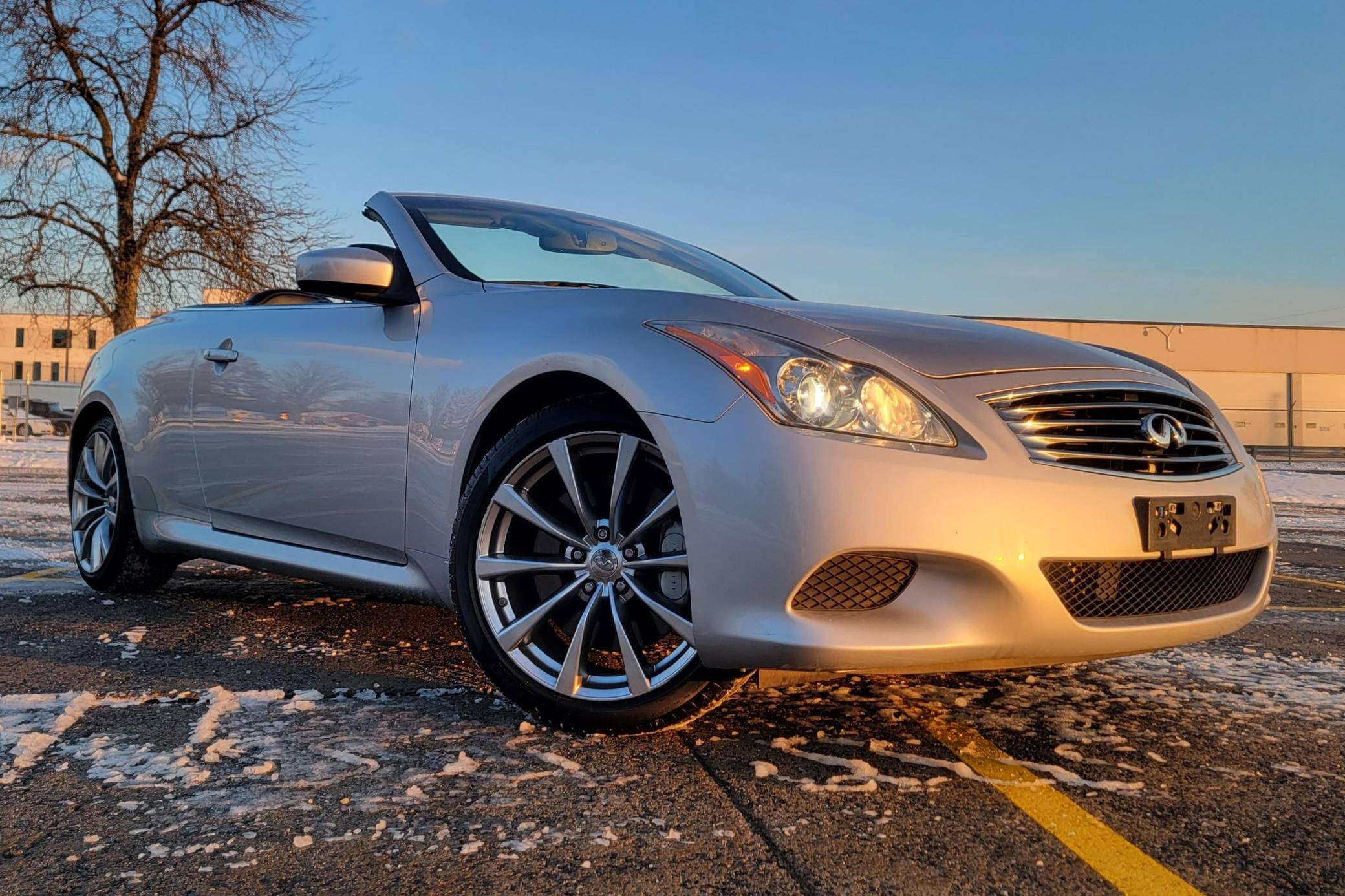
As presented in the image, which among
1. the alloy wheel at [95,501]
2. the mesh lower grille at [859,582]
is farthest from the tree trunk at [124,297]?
the mesh lower grille at [859,582]

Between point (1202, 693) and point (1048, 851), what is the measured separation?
145 cm

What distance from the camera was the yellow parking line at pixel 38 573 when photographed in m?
4.66

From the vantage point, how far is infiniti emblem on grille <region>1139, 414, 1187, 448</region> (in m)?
2.44

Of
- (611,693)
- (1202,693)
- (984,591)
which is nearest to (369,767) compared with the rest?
(611,693)

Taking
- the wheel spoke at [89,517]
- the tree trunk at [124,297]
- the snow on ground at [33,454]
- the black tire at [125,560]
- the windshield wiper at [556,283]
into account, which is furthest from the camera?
the tree trunk at [124,297]

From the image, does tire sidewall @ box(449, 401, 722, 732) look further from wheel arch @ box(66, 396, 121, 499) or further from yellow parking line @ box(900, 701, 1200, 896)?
wheel arch @ box(66, 396, 121, 499)

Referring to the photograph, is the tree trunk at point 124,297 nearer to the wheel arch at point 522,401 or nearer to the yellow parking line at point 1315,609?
the wheel arch at point 522,401

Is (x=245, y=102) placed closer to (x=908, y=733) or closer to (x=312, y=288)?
(x=312, y=288)

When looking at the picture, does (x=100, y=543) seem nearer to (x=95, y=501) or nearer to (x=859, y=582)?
(x=95, y=501)

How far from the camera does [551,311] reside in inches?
107

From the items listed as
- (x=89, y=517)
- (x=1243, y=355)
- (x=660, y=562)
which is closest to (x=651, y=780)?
(x=660, y=562)

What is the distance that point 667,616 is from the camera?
7.50 feet

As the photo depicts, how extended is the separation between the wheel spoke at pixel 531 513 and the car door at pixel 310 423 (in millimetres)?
501

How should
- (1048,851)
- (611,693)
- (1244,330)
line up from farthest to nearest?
(1244,330) < (611,693) < (1048,851)
